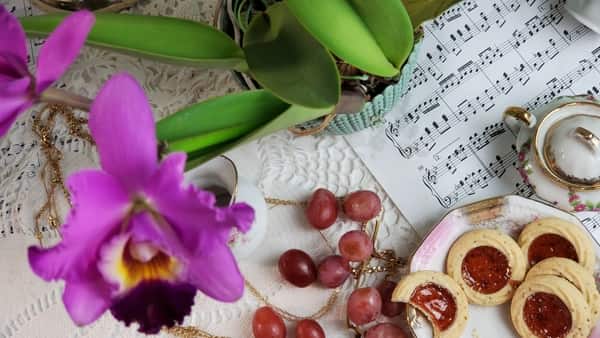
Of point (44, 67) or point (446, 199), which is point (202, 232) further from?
point (446, 199)

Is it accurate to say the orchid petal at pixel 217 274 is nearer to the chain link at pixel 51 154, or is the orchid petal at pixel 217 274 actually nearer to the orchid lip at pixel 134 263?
the orchid lip at pixel 134 263

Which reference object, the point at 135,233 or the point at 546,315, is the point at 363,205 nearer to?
the point at 546,315

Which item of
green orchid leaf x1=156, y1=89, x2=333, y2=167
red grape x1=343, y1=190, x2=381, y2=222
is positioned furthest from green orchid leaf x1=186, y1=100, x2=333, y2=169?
red grape x1=343, y1=190, x2=381, y2=222

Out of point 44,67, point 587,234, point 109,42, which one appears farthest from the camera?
point 587,234

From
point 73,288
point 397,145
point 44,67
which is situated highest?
point 44,67

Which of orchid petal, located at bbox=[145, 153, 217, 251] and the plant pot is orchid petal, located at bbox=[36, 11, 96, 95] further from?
the plant pot

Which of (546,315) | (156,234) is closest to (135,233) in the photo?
(156,234)

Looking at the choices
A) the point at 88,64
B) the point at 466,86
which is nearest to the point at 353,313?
the point at 466,86
